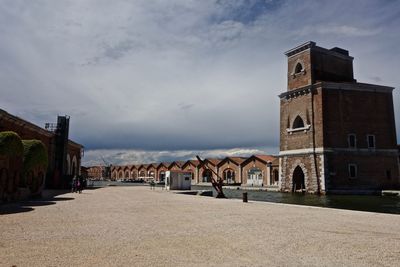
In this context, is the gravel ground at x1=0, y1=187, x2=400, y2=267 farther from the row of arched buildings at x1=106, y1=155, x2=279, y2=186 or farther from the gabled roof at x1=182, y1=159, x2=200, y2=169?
the gabled roof at x1=182, y1=159, x2=200, y2=169

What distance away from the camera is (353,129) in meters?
41.7

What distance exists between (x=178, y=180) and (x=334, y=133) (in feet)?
65.1

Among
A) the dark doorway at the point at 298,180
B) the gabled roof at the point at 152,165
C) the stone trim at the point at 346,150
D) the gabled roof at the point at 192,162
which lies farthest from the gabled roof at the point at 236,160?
the gabled roof at the point at 152,165

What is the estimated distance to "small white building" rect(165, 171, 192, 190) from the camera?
124ft

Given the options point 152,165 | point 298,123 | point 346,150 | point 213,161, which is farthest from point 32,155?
point 152,165

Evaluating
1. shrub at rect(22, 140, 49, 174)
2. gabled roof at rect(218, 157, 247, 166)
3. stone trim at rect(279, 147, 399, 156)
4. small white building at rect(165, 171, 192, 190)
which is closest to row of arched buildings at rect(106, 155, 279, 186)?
gabled roof at rect(218, 157, 247, 166)

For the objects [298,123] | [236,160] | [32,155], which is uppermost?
[298,123]

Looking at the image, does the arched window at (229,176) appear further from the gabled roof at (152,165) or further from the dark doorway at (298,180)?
the gabled roof at (152,165)

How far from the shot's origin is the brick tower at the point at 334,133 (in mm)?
40500

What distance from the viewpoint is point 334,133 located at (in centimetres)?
4084

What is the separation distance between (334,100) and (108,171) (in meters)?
129

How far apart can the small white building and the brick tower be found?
1481 cm

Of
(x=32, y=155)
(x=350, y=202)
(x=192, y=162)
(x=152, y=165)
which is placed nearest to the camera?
(x=32, y=155)

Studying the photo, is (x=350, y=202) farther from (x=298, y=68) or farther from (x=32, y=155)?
(x=32, y=155)
